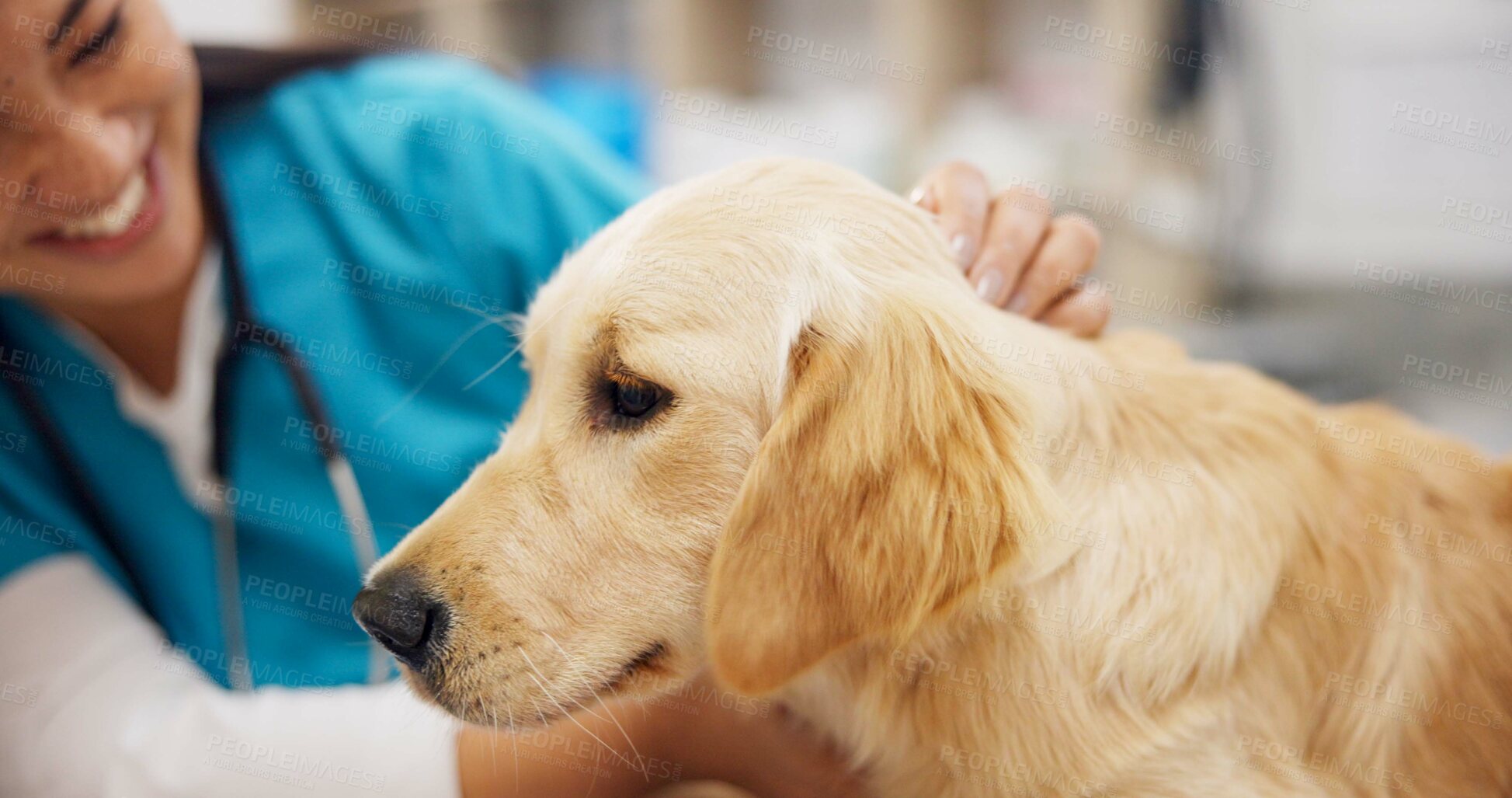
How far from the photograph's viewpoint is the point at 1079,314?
82 centimetres

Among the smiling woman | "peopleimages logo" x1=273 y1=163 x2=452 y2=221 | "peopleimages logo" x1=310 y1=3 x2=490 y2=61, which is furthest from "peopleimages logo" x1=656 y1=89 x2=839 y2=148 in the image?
"peopleimages logo" x1=273 y1=163 x2=452 y2=221

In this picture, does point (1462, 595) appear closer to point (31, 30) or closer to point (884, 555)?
point (884, 555)

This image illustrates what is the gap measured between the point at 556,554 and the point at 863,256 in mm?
312

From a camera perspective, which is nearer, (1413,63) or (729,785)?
(729,785)

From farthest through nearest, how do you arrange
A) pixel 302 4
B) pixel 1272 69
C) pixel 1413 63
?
pixel 302 4 < pixel 1272 69 < pixel 1413 63

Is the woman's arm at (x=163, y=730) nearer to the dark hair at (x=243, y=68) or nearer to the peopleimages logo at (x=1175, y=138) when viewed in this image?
the dark hair at (x=243, y=68)

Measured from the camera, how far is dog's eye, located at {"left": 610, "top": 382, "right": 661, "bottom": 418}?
0.65m

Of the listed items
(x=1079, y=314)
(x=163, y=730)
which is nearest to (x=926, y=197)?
(x=1079, y=314)

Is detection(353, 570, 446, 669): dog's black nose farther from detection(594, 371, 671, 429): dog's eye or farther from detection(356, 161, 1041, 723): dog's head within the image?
detection(594, 371, 671, 429): dog's eye

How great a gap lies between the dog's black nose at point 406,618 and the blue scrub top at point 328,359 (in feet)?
1.34

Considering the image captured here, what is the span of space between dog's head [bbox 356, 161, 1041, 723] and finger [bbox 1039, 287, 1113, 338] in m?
0.18

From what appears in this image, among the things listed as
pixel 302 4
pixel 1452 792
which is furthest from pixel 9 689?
pixel 302 4

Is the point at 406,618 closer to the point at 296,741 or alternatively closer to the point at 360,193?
the point at 296,741

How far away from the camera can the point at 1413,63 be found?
177 centimetres
